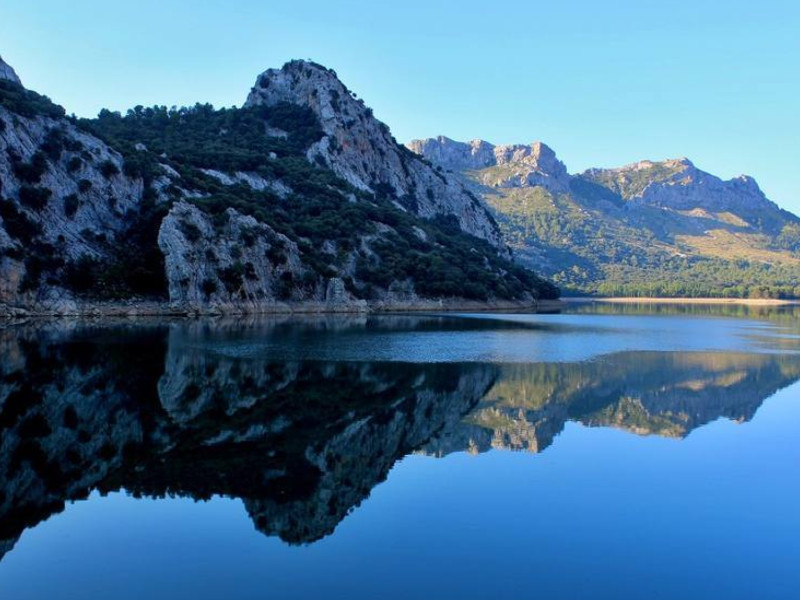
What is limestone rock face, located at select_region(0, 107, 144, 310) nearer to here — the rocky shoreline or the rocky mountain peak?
the rocky shoreline

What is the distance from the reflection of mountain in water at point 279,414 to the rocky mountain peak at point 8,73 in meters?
69.1

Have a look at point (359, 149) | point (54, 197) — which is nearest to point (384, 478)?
point (54, 197)

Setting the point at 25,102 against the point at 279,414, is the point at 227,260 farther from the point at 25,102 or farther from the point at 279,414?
the point at 279,414

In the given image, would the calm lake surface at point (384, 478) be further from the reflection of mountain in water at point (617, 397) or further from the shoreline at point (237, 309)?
the shoreline at point (237, 309)

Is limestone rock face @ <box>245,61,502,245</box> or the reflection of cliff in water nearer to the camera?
the reflection of cliff in water

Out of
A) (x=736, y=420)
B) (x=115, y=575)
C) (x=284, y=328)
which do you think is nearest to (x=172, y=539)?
(x=115, y=575)

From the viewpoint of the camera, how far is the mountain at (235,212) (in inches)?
3167

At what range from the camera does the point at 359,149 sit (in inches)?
6417

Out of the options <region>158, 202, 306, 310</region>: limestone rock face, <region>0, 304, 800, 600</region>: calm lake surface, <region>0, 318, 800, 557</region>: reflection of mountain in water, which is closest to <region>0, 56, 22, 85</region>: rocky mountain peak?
<region>158, 202, 306, 310</region>: limestone rock face

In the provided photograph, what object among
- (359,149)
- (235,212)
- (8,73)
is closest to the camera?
(235,212)

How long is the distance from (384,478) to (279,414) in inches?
325

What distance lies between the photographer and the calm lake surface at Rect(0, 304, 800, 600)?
43.4 feet

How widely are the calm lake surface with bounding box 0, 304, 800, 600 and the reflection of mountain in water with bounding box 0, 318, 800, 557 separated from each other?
133 mm

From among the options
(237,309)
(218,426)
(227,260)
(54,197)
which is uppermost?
(54,197)
